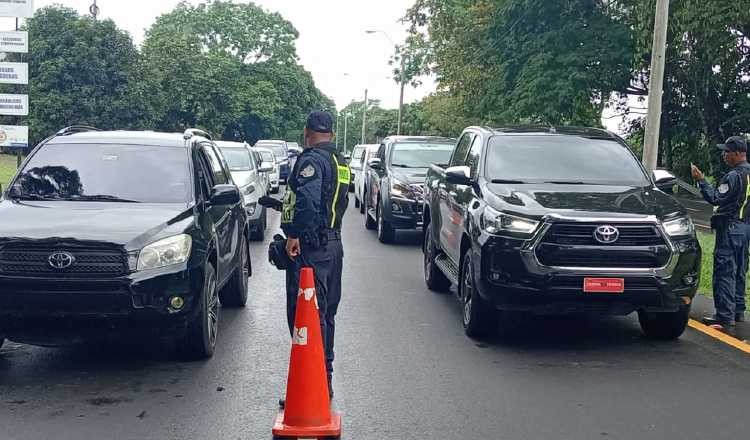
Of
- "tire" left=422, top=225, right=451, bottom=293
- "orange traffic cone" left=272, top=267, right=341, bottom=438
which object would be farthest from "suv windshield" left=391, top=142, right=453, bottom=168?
"orange traffic cone" left=272, top=267, right=341, bottom=438

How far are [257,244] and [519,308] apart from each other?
848cm

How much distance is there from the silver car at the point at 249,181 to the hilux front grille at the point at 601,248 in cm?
676

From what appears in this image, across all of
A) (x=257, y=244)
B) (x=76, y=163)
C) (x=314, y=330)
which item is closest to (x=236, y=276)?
(x=76, y=163)

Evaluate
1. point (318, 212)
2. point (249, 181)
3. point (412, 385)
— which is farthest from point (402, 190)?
point (318, 212)

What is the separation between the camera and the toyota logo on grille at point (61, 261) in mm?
6074

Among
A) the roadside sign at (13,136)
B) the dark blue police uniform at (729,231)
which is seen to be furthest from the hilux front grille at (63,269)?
the roadside sign at (13,136)

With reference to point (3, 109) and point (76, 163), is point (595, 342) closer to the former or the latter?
point (76, 163)

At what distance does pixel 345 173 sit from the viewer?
5824 mm

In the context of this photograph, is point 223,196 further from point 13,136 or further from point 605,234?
point 13,136

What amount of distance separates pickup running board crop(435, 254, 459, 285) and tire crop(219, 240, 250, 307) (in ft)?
6.71

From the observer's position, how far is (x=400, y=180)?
49.2 feet

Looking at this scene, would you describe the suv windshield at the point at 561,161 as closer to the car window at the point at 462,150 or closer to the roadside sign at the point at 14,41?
the car window at the point at 462,150

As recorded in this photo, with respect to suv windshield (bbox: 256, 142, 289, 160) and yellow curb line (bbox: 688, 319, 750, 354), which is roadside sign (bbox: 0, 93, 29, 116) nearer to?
suv windshield (bbox: 256, 142, 289, 160)

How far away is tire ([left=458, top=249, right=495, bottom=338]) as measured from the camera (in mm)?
7531
